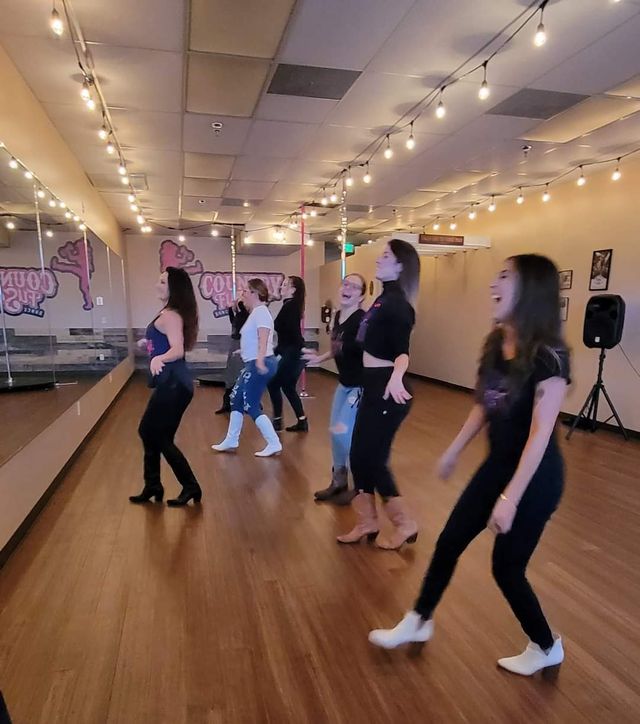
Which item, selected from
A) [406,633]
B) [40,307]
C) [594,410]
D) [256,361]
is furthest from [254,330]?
[594,410]

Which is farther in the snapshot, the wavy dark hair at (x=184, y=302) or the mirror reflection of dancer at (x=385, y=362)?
the wavy dark hair at (x=184, y=302)

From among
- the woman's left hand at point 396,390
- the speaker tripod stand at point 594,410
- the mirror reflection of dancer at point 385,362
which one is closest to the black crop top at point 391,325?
the mirror reflection of dancer at point 385,362

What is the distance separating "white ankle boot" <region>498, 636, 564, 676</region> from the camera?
70.6 inches

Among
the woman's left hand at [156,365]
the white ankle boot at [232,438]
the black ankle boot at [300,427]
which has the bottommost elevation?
the black ankle boot at [300,427]

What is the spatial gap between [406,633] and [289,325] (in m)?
3.33

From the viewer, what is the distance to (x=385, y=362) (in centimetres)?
244

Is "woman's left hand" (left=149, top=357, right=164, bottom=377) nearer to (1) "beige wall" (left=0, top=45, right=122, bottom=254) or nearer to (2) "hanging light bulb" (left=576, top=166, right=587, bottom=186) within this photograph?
(1) "beige wall" (left=0, top=45, right=122, bottom=254)

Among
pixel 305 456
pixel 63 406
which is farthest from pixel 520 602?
pixel 63 406

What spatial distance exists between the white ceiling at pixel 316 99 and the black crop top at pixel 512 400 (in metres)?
2.27

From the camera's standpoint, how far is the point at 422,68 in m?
3.47

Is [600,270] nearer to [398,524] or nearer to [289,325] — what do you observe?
[289,325]

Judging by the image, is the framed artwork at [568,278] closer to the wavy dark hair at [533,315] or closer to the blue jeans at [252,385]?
the blue jeans at [252,385]

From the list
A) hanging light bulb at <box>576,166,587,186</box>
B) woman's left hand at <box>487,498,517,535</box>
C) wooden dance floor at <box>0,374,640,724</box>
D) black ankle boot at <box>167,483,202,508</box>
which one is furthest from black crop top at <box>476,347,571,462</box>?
hanging light bulb at <box>576,166,587,186</box>

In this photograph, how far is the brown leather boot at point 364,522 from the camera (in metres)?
2.70
